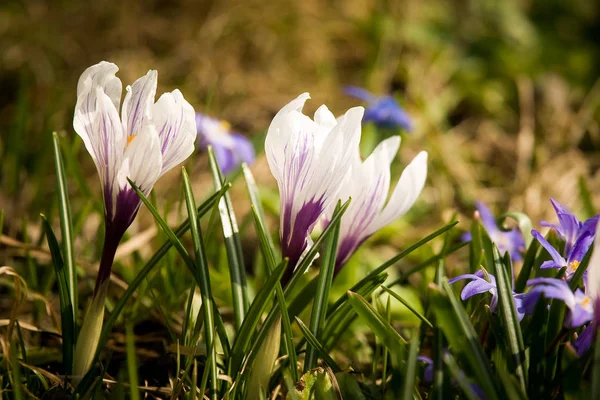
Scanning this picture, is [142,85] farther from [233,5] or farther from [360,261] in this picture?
[233,5]

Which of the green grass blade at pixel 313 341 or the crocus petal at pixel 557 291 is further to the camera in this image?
the green grass blade at pixel 313 341

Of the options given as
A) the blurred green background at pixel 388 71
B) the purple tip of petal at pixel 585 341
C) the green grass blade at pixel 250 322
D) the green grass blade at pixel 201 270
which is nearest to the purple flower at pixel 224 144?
the blurred green background at pixel 388 71

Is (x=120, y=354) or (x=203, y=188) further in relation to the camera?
(x=203, y=188)

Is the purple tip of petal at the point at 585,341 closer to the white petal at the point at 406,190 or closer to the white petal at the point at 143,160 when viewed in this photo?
the white petal at the point at 406,190

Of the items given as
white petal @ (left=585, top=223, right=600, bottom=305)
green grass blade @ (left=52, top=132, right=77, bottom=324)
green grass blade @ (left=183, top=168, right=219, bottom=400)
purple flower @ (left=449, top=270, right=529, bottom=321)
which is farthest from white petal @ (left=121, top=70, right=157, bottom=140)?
white petal @ (left=585, top=223, right=600, bottom=305)

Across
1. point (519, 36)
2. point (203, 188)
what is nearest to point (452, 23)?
point (519, 36)
